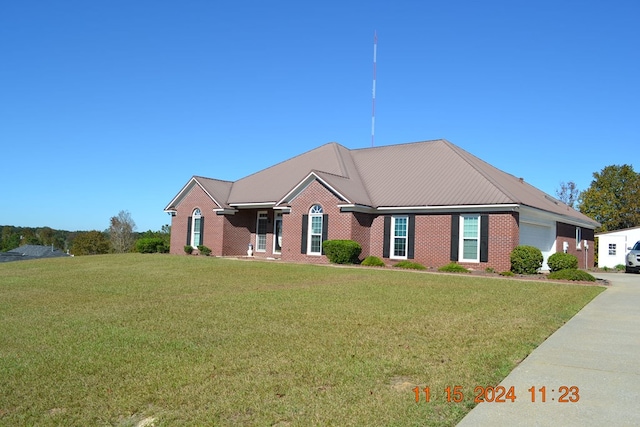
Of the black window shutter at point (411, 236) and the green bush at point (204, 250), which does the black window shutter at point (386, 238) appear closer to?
the black window shutter at point (411, 236)

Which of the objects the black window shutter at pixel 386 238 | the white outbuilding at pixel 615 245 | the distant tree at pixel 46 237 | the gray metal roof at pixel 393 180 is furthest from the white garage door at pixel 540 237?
the distant tree at pixel 46 237

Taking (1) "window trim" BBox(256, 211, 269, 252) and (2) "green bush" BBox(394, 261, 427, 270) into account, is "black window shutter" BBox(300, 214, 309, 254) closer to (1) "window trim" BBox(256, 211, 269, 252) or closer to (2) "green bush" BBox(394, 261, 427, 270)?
(1) "window trim" BBox(256, 211, 269, 252)

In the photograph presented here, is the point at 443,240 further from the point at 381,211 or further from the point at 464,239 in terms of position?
the point at 381,211

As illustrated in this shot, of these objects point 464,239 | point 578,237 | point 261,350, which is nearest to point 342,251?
point 464,239

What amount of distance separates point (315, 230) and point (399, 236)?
4.20m

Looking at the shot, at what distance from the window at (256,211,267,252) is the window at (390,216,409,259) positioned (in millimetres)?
8477

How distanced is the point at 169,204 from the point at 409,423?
29524 mm

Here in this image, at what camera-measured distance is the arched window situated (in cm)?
3058

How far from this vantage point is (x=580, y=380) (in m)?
5.88

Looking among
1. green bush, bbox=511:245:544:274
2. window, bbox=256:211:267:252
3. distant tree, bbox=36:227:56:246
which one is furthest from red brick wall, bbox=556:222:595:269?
distant tree, bbox=36:227:56:246

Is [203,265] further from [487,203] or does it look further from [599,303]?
[599,303]

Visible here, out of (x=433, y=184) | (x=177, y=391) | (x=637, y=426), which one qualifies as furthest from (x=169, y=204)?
(x=637, y=426)

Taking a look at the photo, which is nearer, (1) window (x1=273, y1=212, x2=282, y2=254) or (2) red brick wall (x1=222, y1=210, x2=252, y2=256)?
(1) window (x1=273, y1=212, x2=282, y2=254)

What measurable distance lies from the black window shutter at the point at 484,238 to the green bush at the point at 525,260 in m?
1.08
